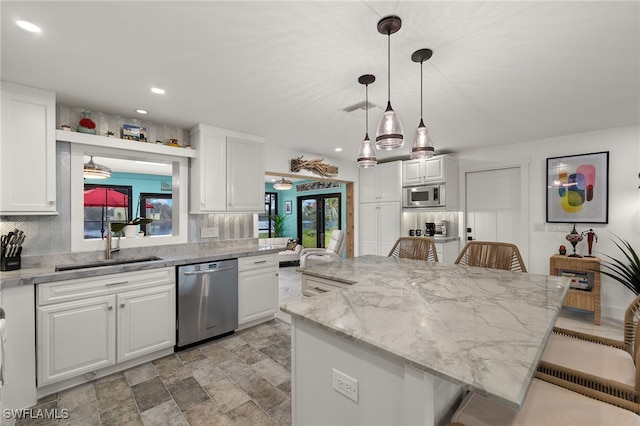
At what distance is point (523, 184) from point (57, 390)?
5857mm

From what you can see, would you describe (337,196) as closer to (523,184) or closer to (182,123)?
(523,184)

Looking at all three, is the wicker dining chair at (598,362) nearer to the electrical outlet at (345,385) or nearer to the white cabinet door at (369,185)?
the electrical outlet at (345,385)

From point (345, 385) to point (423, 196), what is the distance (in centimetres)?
419

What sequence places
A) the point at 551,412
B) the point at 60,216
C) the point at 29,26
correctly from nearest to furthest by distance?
the point at 551,412, the point at 29,26, the point at 60,216

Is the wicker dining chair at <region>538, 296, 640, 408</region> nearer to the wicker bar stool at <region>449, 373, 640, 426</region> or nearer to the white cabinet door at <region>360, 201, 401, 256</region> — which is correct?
the wicker bar stool at <region>449, 373, 640, 426</region>

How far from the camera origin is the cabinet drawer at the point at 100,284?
210 cm

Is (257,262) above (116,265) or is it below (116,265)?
below

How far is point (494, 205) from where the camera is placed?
4594 millimetres

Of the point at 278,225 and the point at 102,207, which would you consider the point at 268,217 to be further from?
the point at 102,207

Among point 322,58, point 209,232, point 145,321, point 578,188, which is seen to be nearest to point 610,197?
point 578,188

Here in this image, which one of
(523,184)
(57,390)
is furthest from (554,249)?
(57,390)

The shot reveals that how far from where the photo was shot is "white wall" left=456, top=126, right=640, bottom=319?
3.47 meters

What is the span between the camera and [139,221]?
2.96m

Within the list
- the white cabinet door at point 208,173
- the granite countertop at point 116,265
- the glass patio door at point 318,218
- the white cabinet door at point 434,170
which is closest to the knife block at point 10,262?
the granite countertop at point 116,265
